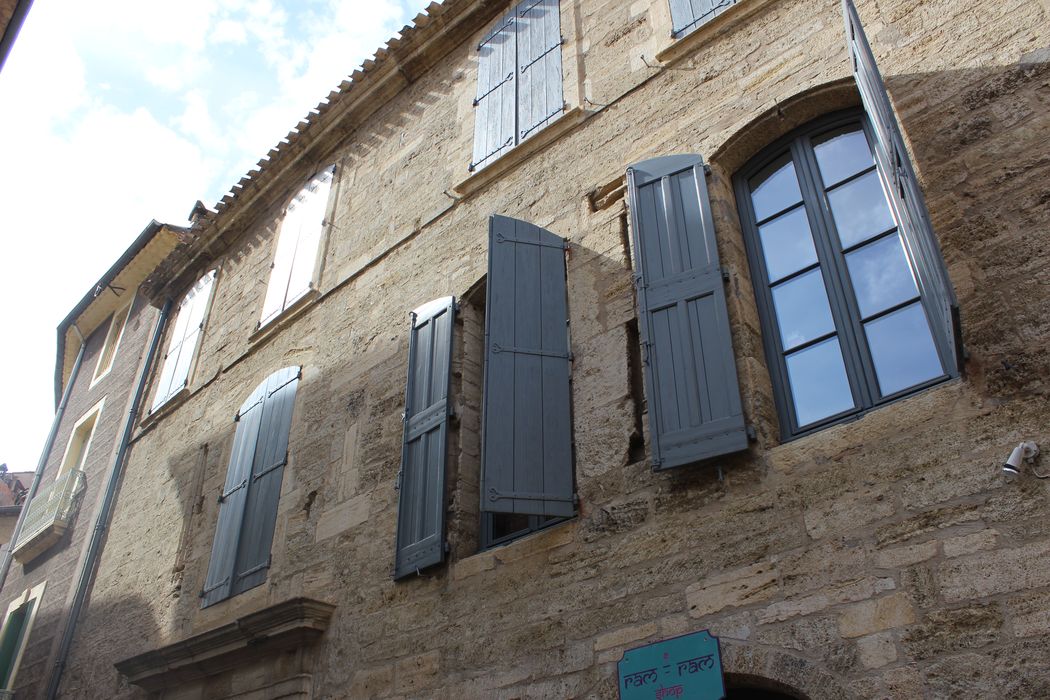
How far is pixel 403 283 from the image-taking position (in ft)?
21.0

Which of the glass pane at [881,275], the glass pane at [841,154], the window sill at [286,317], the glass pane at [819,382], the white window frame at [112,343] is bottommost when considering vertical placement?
the glass pane at [819,382]

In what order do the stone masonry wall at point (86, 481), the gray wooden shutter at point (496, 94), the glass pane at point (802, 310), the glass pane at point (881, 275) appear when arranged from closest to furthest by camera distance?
1. the glass pane at point (881, 275)
2. the glass pane at point (802, 310)
3. the gray wooden shutter at point (496, 94)
4. the stone masonry wall at point (86, 481)

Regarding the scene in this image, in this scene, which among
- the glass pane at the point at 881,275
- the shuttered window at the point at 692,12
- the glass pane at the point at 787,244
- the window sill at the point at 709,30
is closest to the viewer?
the glass pane at the point at 881,275

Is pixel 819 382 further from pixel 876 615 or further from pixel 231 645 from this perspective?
pixel 231 645

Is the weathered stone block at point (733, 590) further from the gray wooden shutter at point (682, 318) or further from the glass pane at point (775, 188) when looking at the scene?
the glass pane at point (775, 188)

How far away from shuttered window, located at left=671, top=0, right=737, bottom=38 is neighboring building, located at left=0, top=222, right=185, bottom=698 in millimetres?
6557

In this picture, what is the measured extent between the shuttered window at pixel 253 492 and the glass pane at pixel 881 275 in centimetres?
398

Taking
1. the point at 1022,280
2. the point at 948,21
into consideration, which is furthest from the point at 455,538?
the point at 948,21

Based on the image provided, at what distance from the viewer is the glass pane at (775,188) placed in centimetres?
459

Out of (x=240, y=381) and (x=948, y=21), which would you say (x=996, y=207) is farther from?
(x=240, y=381)

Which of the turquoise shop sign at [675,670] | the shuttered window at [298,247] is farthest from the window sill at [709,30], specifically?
the turquoise shop sign at [675,670]

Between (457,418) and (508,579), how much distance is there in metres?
1.17

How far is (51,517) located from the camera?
31.7ft

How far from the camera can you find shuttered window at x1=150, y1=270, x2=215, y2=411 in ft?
29.1
